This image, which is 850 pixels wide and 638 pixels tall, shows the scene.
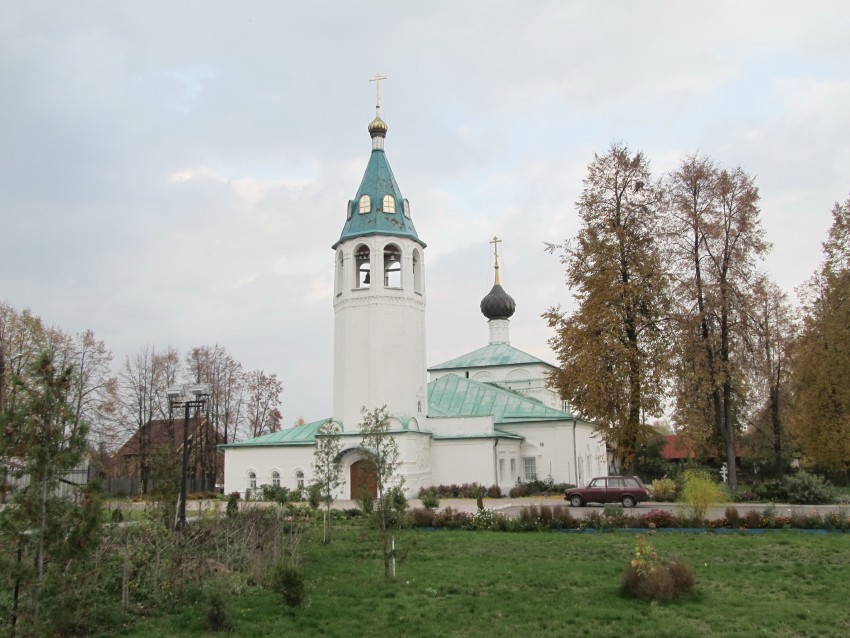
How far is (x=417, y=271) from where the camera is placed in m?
30.0

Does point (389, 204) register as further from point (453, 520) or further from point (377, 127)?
point (453, 520)

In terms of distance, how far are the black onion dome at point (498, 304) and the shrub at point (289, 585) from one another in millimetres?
36420

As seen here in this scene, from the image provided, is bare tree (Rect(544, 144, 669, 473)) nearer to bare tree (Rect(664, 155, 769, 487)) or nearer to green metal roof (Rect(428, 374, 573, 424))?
bare tree (Rect(664, 155, 769, 487))

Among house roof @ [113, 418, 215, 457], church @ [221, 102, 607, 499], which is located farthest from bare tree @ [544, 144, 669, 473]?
house roof @ [113, 418, 215, 457]

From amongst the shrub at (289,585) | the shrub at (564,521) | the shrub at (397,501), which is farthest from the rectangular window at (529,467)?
the shrub at (289,585)

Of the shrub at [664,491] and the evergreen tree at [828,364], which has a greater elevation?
the evergreen tree at [828,364]

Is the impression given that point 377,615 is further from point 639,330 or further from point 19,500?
point 639,330

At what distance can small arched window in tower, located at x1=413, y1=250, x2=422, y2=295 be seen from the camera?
97.7ft

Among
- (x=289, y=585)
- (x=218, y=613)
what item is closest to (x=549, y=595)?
(x=289, y=585)

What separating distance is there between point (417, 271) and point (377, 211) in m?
3.07

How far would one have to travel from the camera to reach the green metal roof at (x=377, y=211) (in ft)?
94.9

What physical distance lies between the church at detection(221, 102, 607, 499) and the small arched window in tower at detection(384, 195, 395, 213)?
4cm

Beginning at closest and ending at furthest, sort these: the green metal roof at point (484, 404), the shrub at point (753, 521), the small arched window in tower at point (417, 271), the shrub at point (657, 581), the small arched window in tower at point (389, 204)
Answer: the shrub at point (657, 581), the shrub at point (753, 521), the small arched window in tower at point (389, 204), the small arched window in tower at point (417, 271), the green metal roof at point (484, 404)

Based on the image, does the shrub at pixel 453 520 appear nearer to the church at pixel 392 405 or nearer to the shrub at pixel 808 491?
the church at pixel 392 405
